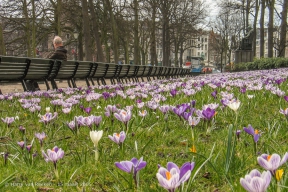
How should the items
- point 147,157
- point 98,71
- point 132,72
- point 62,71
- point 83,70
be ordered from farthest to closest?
point 132,72 → point 98,71 → point 83,70 → point 62,71 → point 147,157

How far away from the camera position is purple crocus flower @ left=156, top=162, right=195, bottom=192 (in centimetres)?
89

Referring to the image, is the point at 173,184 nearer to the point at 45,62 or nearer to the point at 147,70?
the point at 45,62

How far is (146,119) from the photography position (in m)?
3.23

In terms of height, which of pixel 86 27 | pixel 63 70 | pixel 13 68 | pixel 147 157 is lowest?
pixel 147 157

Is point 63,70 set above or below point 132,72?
above

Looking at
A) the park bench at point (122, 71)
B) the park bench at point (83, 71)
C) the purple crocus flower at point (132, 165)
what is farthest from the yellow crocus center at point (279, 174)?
the park bench at point (122, 71)

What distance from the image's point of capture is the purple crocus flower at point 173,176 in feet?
2.90

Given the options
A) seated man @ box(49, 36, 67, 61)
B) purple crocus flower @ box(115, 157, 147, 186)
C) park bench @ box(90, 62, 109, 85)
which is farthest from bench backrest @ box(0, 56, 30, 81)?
purple crocus flower @ box(115, 157, 147, 186)

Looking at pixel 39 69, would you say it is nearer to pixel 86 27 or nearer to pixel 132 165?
pixel 132 165

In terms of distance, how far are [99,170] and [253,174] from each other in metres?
1.06

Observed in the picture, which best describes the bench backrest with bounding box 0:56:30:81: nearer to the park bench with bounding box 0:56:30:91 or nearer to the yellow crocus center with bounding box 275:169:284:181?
the park bench with bounding box 0:56:30:91

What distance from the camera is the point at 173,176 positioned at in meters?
0.89

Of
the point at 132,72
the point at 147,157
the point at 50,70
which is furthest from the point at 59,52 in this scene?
the point at 147,157

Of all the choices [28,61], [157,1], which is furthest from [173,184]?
[157,1]
